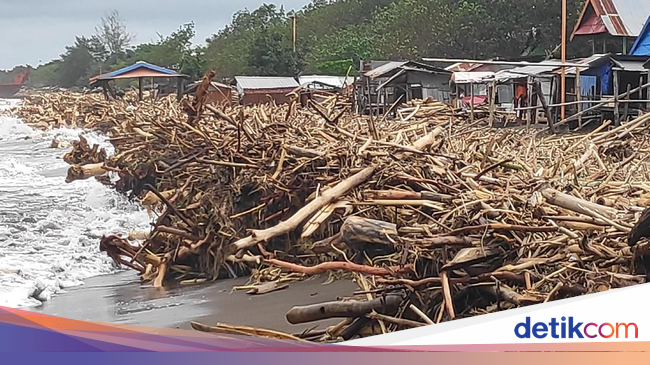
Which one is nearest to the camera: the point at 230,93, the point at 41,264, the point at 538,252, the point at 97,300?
the point at 538,252

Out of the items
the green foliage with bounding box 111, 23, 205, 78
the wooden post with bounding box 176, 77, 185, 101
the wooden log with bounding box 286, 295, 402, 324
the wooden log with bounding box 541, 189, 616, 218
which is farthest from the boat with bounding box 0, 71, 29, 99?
the wooden log with bounding box 541, 189, 616, 218

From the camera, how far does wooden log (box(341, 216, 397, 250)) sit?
115 inches

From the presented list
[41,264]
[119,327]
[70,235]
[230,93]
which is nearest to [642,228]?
[119,327]

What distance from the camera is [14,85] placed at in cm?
261

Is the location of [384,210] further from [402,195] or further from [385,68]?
[385,68]

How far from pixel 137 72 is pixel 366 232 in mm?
1159

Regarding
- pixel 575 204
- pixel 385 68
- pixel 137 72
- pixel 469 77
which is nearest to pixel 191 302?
pixel 137 72

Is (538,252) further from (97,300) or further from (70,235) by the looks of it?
(70,235)

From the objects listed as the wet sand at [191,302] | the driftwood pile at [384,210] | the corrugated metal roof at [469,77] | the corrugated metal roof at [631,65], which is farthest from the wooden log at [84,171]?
the corrugated metal roof at [631,65]

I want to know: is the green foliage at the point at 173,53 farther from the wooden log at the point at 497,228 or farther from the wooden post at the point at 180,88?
the wooden log at the point at 497,228

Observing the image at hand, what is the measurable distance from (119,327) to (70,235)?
8.60 ft

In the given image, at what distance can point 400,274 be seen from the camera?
8.61 ft

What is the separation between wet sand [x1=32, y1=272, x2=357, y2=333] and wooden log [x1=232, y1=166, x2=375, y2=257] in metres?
0.25

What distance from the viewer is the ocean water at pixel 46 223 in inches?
107
